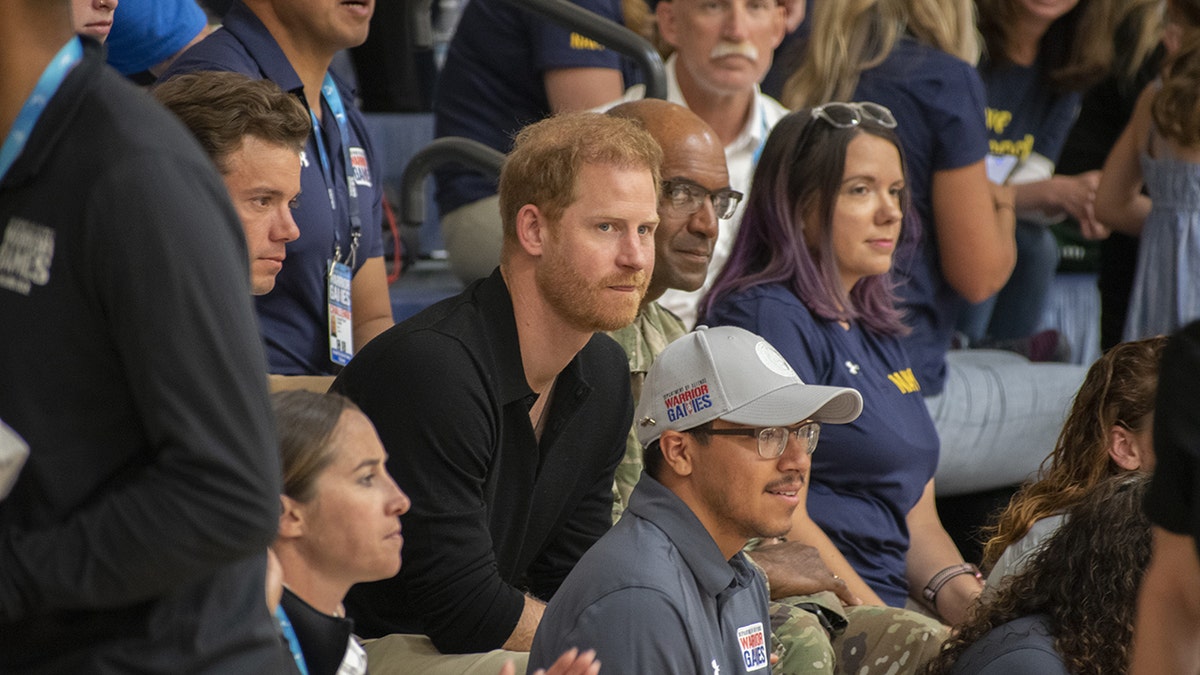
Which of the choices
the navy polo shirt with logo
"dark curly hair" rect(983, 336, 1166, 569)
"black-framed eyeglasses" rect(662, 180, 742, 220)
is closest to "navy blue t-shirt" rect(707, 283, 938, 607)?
"black-framed eyeglasses" rect(662, 180, 742, 220)

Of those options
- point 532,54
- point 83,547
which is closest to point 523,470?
point 83,547

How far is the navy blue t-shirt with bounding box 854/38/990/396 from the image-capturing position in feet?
13.5

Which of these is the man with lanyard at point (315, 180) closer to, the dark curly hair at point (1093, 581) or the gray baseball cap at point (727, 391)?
the gray baseball cap at point (727, 391)

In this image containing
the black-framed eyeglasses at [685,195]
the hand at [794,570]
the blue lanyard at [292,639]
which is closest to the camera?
the blue lanyard at [292,639]

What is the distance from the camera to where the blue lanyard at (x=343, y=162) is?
300 centimetres

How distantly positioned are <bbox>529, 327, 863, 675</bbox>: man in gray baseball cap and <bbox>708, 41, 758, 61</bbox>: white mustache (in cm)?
155

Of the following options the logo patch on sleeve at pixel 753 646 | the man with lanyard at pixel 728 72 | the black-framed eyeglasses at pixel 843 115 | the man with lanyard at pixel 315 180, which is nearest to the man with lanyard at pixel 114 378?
the logo patch on sleeve at pixel 753 646

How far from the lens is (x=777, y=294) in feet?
11.1

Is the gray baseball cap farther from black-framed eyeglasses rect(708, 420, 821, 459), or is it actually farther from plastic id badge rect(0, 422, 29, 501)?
plastic id badge rect(0, 422, 29, 501)

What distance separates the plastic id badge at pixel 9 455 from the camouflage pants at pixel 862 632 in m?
1.71

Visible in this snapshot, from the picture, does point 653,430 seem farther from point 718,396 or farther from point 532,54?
point 532,54

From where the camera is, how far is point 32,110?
1371 mm

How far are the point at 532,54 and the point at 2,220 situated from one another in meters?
2.71

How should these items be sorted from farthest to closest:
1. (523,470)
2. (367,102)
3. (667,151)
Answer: (367,102) < (667,151) < (523,470)
